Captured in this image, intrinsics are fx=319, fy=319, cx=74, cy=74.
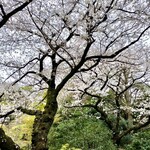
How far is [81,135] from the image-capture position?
38.5 ft

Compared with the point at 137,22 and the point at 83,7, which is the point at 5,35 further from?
the point at 137,22

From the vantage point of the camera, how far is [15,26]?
6.14 m

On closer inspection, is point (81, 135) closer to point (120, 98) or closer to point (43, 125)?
point (120, 98)

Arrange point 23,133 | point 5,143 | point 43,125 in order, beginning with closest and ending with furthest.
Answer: point 5,143 → point 43,125 → point 23,133

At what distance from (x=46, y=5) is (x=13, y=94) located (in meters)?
2.93

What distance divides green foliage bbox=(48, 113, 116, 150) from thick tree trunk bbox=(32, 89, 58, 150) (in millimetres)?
4331

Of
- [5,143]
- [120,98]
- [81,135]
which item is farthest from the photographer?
[120,98]

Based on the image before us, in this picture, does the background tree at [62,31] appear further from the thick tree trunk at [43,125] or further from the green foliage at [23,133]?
the green foliage at [23,133]

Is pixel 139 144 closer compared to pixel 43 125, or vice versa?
pixel 43 125

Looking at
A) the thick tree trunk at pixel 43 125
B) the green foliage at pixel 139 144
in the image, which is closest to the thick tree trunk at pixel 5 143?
the thick tree trunk at pixel 43 125

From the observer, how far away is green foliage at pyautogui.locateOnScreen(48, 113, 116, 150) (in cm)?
1131

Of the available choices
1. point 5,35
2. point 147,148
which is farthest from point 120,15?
point 147,148

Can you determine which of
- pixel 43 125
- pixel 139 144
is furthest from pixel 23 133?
pixel 43 125

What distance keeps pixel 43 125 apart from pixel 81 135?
603 centimetres
